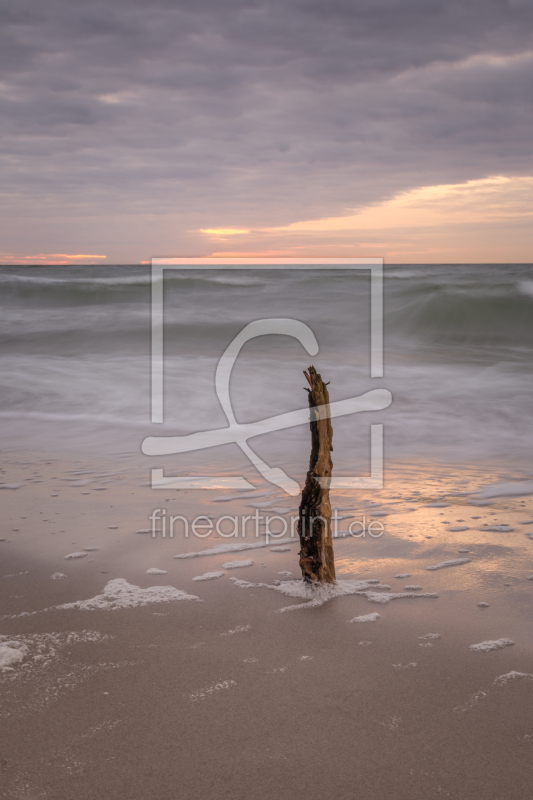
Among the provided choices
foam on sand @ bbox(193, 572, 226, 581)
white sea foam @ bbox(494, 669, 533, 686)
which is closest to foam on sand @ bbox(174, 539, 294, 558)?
foam on sand @ bbox(193, 572, 226, 581)

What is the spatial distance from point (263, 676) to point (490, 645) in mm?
1002

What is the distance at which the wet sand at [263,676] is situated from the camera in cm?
192

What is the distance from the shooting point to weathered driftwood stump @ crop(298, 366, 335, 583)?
10.2 feet

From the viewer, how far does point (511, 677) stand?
2.44 m

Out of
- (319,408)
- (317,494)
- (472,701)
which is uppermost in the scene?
(319,408)

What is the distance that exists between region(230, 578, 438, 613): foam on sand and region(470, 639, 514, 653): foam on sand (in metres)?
0.50

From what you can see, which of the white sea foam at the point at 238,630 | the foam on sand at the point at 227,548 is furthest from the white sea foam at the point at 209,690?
the foam on sand at the point at 227,548

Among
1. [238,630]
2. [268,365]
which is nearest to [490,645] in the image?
[238,630]

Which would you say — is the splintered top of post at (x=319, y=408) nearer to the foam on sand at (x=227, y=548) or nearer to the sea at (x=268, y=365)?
the foam on sand at (x=227, y=548)

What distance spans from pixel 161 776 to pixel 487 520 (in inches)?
Result: 124

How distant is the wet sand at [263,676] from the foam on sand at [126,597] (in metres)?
0.05

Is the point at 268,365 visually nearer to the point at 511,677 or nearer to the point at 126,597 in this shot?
the point at 126,597

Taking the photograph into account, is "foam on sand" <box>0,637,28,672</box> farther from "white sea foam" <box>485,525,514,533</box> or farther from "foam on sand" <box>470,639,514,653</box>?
"white sea foam" <box>485,525,514,533</box>
